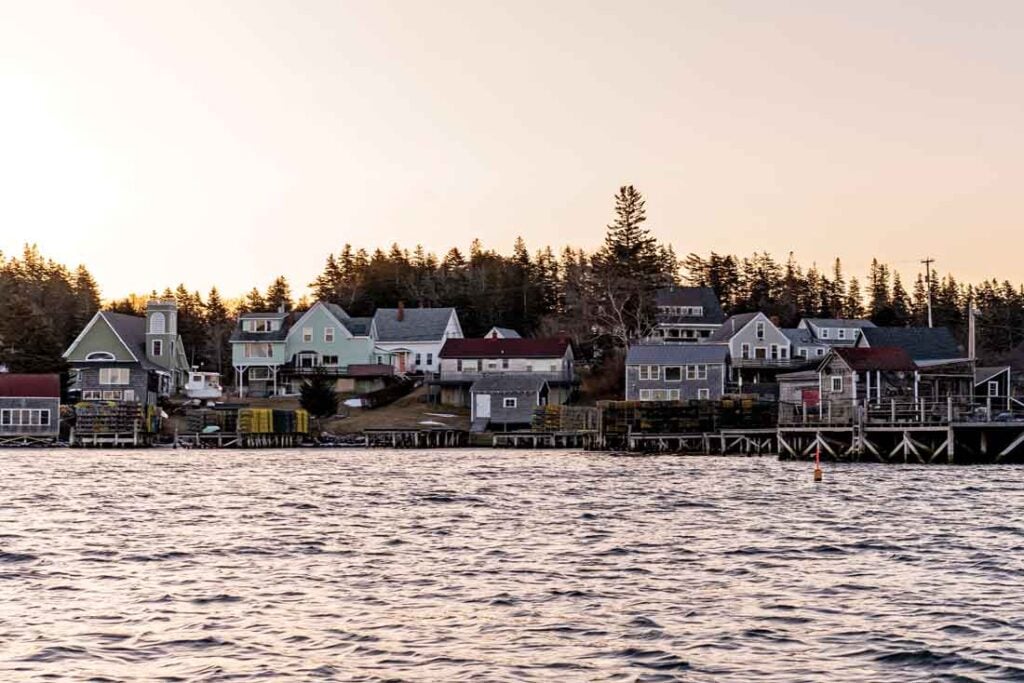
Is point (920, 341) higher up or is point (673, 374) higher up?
point (920, 341)

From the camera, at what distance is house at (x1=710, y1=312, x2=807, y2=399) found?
12644 cm

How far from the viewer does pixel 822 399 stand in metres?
87.1

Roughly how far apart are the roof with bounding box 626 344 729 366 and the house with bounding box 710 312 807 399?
12.1 m

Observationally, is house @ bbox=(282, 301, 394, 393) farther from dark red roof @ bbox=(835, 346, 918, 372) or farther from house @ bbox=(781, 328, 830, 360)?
dark red roof @ bbox=(835, 346, 918, 372)

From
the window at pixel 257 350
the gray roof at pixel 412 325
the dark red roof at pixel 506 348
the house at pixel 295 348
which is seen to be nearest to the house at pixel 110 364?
the window at pixel 257 350

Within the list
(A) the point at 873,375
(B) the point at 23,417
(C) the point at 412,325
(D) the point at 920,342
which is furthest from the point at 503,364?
(A) the point at 873,375

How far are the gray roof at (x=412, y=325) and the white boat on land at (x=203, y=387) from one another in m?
17.3

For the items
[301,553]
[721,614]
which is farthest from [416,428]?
[721,614]

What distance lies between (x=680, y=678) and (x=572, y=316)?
128973mm

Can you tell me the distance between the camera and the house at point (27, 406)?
107250 millimetres

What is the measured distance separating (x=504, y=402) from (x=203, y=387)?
99.1 feet

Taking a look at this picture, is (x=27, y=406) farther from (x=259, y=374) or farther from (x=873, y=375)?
(x=873, y=375)

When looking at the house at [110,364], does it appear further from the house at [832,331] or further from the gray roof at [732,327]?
the house at [832,331]

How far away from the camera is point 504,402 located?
114 meters
